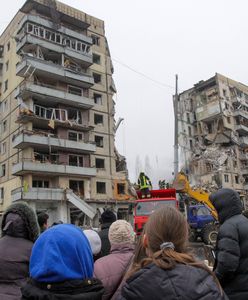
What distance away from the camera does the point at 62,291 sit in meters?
2.13

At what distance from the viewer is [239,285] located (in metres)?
3.28

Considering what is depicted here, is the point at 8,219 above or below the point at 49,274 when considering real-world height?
above

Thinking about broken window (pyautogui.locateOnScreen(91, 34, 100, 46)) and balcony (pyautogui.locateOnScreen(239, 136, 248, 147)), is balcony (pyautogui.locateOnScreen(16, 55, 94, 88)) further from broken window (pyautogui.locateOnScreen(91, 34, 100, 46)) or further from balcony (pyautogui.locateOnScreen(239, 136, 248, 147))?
balcony (pyautogui.locateOnScreen(239, 136, 248, 147))

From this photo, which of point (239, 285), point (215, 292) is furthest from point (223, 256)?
point (215, 292)

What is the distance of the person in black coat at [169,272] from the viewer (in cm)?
192

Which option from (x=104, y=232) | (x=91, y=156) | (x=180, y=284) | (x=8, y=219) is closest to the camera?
(x=180, y=284)

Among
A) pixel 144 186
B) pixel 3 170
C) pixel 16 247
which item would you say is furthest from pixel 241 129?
pixel 16 247

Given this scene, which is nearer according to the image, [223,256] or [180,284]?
[180,284]

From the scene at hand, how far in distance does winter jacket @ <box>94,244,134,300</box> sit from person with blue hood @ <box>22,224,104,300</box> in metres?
0.78

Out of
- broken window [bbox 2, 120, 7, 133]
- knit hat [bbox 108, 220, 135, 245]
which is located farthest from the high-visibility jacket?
broken window [bbox 2, 120, 7, 133]

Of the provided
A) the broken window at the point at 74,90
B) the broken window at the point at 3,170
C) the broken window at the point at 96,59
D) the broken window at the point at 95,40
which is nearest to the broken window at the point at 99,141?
the broken window at the point at 74,90

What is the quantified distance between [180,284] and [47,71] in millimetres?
34029

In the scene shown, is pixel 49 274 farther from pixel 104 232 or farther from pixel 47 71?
pixel 47 71

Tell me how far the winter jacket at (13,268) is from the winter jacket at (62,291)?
0.74 metres
